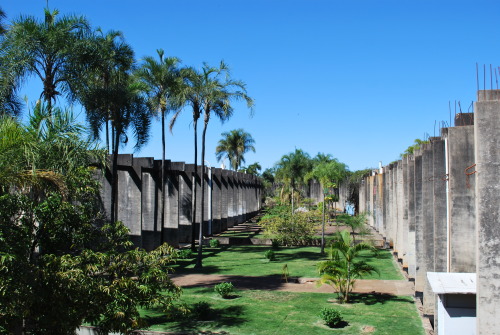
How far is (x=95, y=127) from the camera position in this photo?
48.8 ft

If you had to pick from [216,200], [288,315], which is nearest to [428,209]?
[288,315]

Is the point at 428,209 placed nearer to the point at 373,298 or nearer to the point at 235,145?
the point at 373,298

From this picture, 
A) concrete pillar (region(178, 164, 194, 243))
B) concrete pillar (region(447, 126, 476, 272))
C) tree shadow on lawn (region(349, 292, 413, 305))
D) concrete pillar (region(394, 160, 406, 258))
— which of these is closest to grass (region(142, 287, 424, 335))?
tree shadow on lawn (region(349, 292, 413, 305))

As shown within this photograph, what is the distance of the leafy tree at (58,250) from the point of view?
227 inches

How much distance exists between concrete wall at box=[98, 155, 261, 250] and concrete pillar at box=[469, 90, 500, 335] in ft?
25.9

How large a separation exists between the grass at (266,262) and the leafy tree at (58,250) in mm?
9276

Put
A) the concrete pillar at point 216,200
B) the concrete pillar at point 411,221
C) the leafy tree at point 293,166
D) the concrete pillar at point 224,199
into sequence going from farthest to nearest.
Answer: the leafy tree at point 293,166 < the concrete pillar at point 224,199 < the concrete pillar at point 216,200 < the concrete pillar at point 411,221

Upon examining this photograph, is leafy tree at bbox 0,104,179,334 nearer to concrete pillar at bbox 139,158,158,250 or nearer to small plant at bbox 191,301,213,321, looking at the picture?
small plant at bbox 191,301,213,321

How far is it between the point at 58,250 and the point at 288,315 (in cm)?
582

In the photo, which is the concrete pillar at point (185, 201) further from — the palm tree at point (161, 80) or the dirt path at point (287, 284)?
the dirt path at point (287, 284)

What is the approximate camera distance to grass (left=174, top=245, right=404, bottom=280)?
16609mm

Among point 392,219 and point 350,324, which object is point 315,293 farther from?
point 392,219

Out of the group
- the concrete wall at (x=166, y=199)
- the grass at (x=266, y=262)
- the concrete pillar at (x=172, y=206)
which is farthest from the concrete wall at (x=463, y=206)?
the concrete pillar at (x=172, y=206)

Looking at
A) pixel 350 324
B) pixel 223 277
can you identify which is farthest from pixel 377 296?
pixel 223 277
